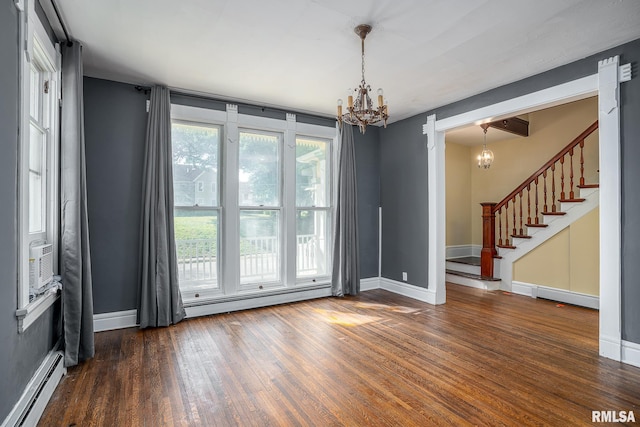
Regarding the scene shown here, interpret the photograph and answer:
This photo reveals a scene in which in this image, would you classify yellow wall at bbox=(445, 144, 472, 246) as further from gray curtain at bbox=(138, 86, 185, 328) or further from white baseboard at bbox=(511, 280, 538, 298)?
gray curtain at bbox=(138, 86, 185, 328)

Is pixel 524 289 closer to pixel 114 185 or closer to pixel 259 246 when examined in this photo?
pixel 259 246

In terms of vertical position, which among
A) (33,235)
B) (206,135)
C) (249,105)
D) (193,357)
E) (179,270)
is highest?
(249,105)

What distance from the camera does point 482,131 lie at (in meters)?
6.23

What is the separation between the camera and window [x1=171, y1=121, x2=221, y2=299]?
13.2 feet

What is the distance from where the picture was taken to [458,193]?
7422 mm

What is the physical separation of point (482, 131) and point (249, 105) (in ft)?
14.7

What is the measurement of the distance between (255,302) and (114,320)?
63.6 inches

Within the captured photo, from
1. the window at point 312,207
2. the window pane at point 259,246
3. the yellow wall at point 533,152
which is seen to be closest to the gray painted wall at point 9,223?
the window pane at point 259,246

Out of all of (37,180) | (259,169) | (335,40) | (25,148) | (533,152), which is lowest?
(37,180)

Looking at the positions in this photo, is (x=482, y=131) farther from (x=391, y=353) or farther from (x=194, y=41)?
(x=194, y=41)

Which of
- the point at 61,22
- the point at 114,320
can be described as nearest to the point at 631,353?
the point at 114,320

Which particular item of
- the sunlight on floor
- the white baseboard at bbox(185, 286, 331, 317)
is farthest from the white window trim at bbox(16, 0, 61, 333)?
the sunlight on floor

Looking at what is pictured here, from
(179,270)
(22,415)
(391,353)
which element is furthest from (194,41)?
(391,353)

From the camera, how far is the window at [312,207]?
16.0 feet
